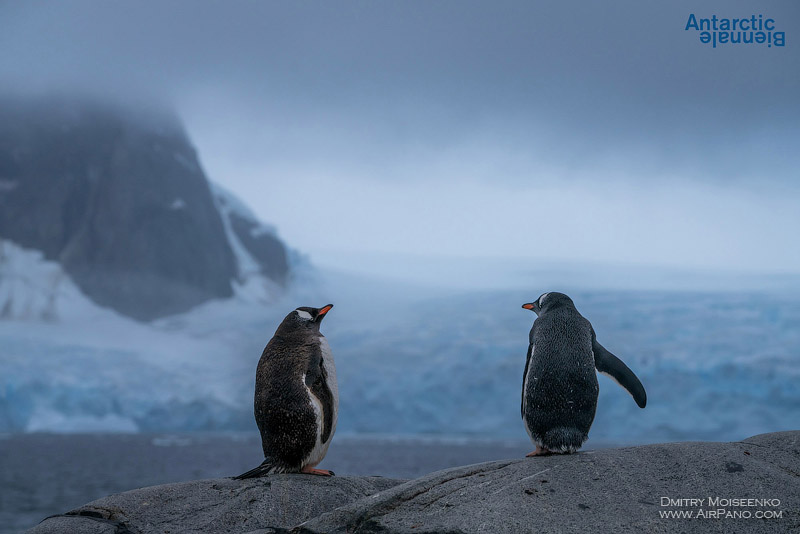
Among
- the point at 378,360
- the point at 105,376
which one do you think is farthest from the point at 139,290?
the point at 378,360

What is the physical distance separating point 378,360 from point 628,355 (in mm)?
12059

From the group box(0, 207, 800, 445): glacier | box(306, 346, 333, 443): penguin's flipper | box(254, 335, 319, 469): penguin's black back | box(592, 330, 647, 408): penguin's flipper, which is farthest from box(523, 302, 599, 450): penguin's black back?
box(0, 207, 800, 445): glacier

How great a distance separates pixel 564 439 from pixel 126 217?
251ft

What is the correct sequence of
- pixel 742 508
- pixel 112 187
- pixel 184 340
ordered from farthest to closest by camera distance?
1. pixel 112 187
2. pixel 184 340
3. pixel 742 508

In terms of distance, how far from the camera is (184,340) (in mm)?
56250

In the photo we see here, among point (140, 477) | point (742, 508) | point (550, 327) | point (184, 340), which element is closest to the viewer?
point (742, 508)

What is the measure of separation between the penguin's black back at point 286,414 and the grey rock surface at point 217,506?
7.3 inches

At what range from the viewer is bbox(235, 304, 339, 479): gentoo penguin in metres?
4.62

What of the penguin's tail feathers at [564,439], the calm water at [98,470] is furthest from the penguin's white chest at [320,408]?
the calm water at [98,470]

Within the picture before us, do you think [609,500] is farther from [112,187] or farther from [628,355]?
[112,187]

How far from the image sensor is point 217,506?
14.0 ft

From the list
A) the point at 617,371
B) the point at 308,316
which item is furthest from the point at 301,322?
the point at 617,371

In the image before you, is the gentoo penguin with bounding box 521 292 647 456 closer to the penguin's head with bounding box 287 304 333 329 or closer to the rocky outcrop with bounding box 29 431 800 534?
the rocky outcrop with bounding box 29 431 800 534

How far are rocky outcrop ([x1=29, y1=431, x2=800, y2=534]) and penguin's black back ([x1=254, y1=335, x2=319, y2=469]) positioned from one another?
0.21m
